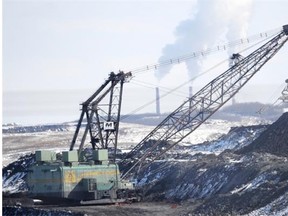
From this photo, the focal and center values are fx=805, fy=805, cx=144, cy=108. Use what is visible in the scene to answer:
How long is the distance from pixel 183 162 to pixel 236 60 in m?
10.9

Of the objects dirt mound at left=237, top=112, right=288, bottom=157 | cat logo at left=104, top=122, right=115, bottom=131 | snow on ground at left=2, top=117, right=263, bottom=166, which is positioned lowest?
snow on ground at left=2, top=117, right=263, bottom=166

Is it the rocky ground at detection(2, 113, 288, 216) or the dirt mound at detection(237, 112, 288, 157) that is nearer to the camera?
the rocky ground at detection(2, 113, 288, 216)

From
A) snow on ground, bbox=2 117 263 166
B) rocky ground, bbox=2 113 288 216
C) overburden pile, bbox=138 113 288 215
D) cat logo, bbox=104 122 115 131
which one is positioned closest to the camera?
overburden pile, bbox=138 113 288 215

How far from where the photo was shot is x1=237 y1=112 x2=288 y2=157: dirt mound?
248 feet

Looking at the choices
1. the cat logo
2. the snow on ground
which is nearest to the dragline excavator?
the cat logo

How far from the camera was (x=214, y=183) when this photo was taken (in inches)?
2547

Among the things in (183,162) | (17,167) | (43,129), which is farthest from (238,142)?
(43,129)

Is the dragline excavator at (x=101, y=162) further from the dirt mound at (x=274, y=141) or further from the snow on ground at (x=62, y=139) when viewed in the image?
the snow on ground at (x=62, y=139)

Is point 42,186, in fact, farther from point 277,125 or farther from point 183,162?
point 277,125

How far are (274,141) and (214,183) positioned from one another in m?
15.1

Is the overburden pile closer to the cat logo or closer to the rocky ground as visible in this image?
the rocky ground

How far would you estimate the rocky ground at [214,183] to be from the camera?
52562mm

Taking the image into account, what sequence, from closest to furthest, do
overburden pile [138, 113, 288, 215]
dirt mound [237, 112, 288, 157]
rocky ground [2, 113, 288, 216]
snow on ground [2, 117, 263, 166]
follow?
overburden pile [138, 113, 288, 215]
rocky ground [2, 113, 288, 216]
dirt mound [237, 112, 288, 157]
snow on ground [2, 117, 263, 166]

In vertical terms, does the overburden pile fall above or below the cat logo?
below
